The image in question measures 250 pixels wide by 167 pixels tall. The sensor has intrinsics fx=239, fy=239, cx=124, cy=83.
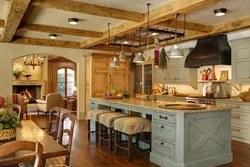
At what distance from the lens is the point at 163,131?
363cm

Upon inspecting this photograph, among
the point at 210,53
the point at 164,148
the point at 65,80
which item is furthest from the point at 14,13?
the point at 65,80

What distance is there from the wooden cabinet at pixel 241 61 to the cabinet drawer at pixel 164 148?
2.82 metres

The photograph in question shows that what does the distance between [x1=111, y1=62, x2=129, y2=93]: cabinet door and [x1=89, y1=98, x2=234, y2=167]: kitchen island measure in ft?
15.0

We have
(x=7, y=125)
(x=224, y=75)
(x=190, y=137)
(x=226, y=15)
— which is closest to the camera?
(x=7, y=125)

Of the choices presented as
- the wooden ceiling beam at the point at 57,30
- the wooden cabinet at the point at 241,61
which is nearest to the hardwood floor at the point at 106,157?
the wooden cabinet at the point at 241,61

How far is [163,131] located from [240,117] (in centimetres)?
249

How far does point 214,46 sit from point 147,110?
10.2 feet

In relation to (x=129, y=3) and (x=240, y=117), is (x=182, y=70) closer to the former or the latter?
(x=240, y=117)

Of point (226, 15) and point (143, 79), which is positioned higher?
point (226, 15)

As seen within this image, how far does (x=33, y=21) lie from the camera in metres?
5.38

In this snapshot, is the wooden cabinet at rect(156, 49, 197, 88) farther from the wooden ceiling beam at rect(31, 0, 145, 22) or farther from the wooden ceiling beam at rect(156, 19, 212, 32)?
the wooden ceiling beam at rect(31, 0, 145, 22)

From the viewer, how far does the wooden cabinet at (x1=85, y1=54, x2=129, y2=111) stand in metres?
8.00

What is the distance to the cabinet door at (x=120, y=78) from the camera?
845 cm

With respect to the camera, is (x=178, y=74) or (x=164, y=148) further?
(x=178, y=74)
